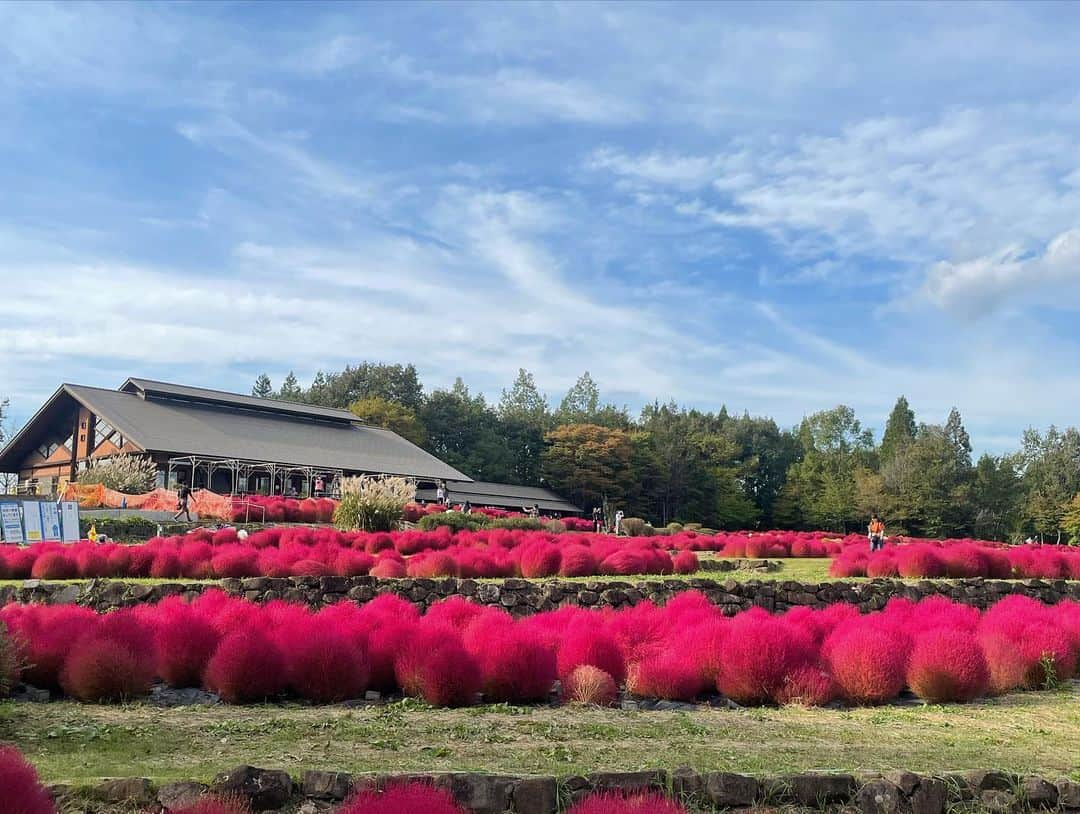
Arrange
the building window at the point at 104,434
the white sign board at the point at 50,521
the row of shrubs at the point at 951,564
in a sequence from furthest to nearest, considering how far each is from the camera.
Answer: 1. the building window at the point at 104,434
2. the white sign board at the point at 50,521
3. the row of shrubs at the point at 951,564

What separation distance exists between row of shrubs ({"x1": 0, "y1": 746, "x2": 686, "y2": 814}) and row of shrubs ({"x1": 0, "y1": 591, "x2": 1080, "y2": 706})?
14.2ft

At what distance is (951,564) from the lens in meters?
21.0

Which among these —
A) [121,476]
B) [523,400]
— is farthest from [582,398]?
[121,476]

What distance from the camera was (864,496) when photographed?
6750 cm

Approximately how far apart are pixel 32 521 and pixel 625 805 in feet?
67.0

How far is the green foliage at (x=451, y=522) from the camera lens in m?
26.7

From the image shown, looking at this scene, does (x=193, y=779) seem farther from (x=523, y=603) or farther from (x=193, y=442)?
(x=193, y=442)

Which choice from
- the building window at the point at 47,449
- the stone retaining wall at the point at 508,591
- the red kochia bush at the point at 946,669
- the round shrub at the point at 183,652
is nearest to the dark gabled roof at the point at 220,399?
the building window at the point at 47,449

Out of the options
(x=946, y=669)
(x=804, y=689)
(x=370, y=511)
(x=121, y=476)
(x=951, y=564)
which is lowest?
(x=804, y=689)

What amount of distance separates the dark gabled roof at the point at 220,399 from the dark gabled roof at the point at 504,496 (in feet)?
28.0

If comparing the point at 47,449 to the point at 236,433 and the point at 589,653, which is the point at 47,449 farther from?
the point at 589,653

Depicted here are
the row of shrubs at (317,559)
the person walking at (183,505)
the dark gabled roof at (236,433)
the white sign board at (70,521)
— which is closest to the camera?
the row of shrubs at (317,559)

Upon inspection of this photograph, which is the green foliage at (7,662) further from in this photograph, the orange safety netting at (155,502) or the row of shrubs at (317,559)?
the orange safety netting at (155,502)

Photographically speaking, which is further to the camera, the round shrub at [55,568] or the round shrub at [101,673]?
the round shrub at [55,568]
